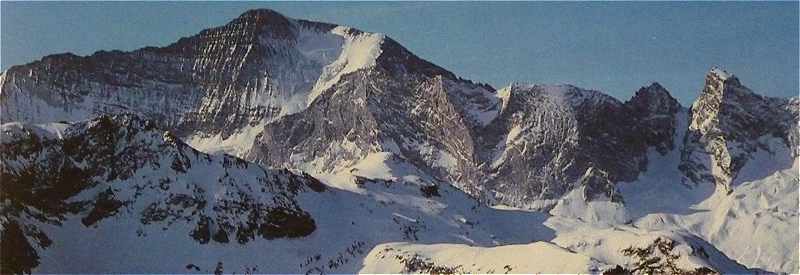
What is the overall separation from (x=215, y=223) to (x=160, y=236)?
7.80 meters

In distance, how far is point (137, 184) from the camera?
17088cm

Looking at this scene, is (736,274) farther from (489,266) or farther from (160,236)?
(160,236)

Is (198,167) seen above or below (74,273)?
above

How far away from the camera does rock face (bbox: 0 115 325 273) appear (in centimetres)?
16525

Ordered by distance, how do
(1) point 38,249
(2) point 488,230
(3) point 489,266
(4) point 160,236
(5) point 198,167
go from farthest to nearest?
(2) point 488,230 < (5) point 198,167 < (4) point 160,236 < (1) point 38,249 < (3) point 489,266

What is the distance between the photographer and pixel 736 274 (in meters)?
146

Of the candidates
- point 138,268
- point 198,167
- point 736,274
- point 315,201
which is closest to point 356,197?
point 315,201

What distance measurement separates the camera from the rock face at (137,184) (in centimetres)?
16525

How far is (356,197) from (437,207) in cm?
1430

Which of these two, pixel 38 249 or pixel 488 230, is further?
pixel 488 230

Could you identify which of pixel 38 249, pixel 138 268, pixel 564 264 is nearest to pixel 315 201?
pixel 138 268

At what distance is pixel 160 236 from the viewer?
163m

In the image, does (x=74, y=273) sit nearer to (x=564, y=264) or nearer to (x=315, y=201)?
(x=315, y=201)

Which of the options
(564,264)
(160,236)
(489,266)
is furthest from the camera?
(160,236)
